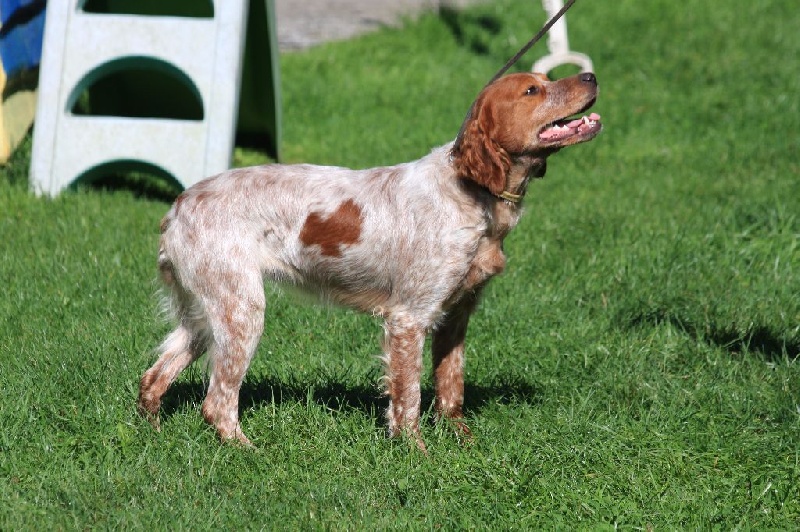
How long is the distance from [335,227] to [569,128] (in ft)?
3.35

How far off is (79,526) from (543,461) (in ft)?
5.80

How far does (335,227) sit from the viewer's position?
4676mm

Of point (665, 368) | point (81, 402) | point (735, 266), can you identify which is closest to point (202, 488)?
point (81, 402)

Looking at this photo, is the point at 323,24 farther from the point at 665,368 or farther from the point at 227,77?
the point at 665,368

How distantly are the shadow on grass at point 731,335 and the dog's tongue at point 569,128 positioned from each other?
184cm

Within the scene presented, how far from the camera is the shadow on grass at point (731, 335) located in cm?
579

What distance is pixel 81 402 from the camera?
481cm

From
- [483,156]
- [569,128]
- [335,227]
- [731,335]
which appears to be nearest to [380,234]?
[335,227]

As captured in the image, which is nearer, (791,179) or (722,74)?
(791,179)

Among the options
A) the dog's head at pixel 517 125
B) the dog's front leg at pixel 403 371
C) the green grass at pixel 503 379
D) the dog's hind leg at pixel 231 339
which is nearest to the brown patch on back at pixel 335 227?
the dog's hind leg at pixel 231 339

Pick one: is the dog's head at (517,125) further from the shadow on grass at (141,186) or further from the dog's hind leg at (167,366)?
the shadow on grass at (141,186)

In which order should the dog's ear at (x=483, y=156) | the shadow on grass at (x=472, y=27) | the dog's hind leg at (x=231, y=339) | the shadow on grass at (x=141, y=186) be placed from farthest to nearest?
the shadow on grass at (x=472, y=27)
the shadow on grass at (x=141, y=186)
the dog's hind leg at (x=231, y=339)
the dog's ear at (x=483, y=156)

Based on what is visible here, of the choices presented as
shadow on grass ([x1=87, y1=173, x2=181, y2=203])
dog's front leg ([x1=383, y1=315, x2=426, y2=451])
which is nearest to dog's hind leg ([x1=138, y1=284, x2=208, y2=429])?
dog's front leg ([x1=383, y1=315, x2=426, y2=451])

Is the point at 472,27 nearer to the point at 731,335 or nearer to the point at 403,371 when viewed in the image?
the point at 731,335
